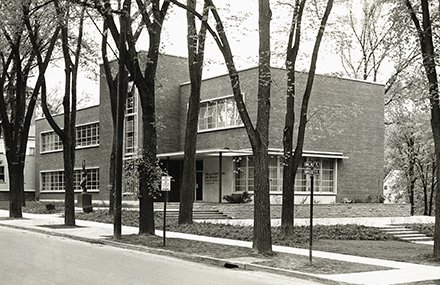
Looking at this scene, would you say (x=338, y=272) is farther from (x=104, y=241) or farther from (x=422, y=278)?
(x=104, y=241)

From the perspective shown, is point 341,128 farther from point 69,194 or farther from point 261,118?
point 261,118

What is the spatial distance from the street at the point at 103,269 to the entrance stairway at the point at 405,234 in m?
11.4

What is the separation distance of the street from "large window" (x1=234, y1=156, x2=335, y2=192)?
62.5 feet

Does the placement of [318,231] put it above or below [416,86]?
below

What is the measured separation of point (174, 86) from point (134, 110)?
3.22 m

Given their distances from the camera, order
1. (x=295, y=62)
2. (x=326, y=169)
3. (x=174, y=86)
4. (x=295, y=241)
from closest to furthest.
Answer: (x=295, y=241)
(x=295, y=62)
(x=326, y=169)
(x=174, y=86)

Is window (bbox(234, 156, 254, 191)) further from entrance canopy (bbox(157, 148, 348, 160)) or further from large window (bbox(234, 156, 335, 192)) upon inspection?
entrance canopy (bbox(157, 148, 348, 160))

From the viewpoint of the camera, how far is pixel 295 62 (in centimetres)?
2150

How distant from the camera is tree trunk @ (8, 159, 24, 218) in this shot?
30969 millimetres

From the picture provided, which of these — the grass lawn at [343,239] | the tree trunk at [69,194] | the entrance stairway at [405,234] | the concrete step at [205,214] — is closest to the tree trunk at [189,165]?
the grass lawn at [343,239]

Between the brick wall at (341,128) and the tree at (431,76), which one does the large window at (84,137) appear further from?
the tree at (431,76)

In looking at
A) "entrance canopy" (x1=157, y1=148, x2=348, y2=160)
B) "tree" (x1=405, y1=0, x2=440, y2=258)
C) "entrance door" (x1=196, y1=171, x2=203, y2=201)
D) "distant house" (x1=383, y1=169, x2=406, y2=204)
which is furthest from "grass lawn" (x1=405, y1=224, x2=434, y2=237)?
"distant house" (x1=383, y1=169, x2=406, y2=204)

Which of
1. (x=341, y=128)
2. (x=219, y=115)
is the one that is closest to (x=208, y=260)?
(x=219, y=115)

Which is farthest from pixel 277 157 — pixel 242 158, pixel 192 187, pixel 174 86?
pixel 192 187
